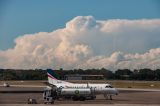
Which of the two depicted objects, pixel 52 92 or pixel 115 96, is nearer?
pixel 52 92

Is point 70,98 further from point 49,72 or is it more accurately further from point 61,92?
point 49,72

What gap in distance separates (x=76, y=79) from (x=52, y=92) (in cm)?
11899

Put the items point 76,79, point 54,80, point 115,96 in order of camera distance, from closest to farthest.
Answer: point 115,96
point 54,80
point 76,79

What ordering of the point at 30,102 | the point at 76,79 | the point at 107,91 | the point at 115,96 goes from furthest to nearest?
the point at 76,79 → the point at 115,96 → the point at 107,91 → the point at 30,102

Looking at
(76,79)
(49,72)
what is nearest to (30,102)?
(49,72)

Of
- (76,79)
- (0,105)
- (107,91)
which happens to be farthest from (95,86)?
(76,79)

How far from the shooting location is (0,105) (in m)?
49.1

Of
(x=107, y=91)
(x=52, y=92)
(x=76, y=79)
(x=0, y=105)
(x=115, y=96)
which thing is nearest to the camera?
(x=0, y=105)

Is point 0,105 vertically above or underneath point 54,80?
underneath

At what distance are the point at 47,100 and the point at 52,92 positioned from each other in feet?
27.7

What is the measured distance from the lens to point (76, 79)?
183m

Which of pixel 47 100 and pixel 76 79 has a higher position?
pixel 76 79

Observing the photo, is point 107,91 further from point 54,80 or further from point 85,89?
point 54,80

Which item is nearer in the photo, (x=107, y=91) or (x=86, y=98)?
(x=86, y=98)
